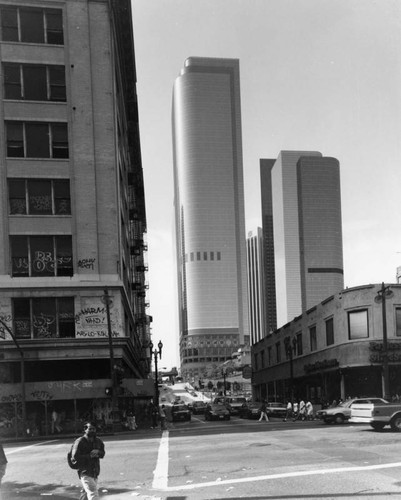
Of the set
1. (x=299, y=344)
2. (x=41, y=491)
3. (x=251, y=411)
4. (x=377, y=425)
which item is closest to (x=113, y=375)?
(x=251, y=411)

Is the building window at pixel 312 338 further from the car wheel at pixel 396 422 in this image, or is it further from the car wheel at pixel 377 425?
the car wheel at pixel 396 422

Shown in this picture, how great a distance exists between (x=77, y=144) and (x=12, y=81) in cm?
597

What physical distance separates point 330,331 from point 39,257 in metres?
24.0

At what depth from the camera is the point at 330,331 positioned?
162ft

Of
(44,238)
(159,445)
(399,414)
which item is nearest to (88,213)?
(44,238)

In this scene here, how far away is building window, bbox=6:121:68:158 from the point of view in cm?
4053

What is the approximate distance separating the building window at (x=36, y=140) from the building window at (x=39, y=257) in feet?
18.8

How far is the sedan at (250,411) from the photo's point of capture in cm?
4503

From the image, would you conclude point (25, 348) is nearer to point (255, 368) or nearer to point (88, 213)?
point (88, 213)

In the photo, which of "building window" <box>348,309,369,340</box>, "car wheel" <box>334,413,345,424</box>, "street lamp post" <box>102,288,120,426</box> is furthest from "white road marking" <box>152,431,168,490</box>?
"building window" <box>348,309,369,340</box>

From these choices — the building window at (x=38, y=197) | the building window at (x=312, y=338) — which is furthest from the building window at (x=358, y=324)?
the building window at (x=38, y=197)

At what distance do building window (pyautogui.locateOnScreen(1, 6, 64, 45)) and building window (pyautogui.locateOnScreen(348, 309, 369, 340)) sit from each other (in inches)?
1134

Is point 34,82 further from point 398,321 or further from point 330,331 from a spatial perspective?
point 398,321

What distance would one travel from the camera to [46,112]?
4078cm
